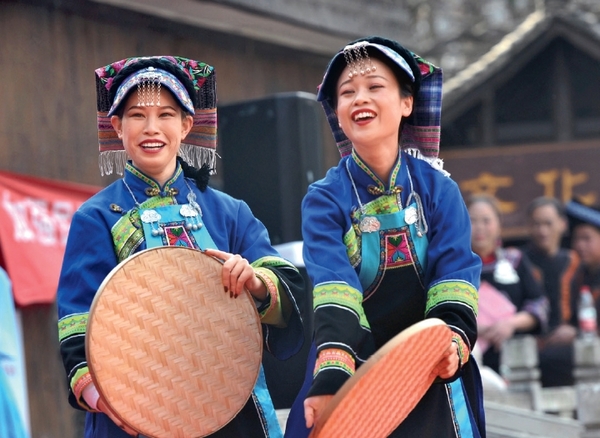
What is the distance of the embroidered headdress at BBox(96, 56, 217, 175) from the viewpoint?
3871 millimetres

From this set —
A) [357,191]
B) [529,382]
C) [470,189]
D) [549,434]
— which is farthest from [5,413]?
[470,189]

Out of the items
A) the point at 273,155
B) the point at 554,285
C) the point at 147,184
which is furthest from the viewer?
the point at 554,285

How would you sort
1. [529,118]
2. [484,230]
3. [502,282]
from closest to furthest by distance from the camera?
[484,230]
[502,282]
[529,118]

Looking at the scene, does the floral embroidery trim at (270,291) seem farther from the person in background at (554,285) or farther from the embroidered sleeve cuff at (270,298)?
the person in background at (554,285)

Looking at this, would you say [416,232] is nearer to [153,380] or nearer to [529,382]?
[153,380]

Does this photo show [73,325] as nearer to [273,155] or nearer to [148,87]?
[148,87]

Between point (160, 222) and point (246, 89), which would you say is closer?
point (160, 222)

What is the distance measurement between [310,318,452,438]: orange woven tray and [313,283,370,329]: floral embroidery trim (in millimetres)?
268

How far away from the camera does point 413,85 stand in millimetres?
3871

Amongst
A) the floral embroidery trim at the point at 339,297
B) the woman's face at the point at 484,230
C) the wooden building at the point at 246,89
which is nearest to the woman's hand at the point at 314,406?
the floral embroidery trim at the point at 339,297

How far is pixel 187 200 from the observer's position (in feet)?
13.1

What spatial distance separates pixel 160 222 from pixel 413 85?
85 cm

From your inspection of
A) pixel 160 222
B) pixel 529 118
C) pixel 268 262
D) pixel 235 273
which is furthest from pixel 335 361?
pixel 529 118

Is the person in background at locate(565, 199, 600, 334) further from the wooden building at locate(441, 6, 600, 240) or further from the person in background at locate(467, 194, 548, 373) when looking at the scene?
the wooden building at locate(441, 6, 600, 240)
